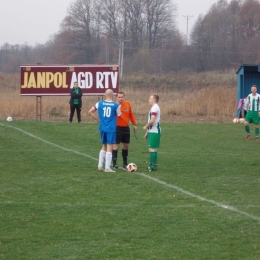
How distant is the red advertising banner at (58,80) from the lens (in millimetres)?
30391

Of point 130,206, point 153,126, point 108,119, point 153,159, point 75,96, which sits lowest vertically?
point 130,206

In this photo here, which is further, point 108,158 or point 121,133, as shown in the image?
point 121,133

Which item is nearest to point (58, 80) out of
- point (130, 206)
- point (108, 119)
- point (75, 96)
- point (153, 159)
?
point (75, 96)

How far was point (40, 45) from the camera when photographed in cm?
8794

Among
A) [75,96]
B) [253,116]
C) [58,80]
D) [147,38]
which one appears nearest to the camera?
[253,116]

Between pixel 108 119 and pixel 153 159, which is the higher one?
pixel 108 119

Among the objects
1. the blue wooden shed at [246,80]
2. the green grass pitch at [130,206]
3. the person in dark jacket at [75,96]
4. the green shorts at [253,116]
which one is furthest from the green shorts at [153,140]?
the blue wooden shed at [246,80]

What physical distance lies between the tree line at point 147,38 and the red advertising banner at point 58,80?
37261mm

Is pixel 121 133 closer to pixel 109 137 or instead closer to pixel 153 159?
pixel 109 137

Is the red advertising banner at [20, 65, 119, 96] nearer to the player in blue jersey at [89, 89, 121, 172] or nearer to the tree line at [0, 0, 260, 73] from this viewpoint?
the player in blue jersey at [89, 89, 121, 172]

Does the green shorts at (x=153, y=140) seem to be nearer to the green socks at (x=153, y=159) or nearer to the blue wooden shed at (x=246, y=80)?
the green socks at (x=153, y=159)

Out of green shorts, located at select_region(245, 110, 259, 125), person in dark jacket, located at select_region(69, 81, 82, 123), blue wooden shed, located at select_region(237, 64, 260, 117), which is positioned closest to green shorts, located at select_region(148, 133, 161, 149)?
green shorts, located at select_region(245, 110, 259, 125)

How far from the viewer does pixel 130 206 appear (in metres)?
9.10

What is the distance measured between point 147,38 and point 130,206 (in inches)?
2478
